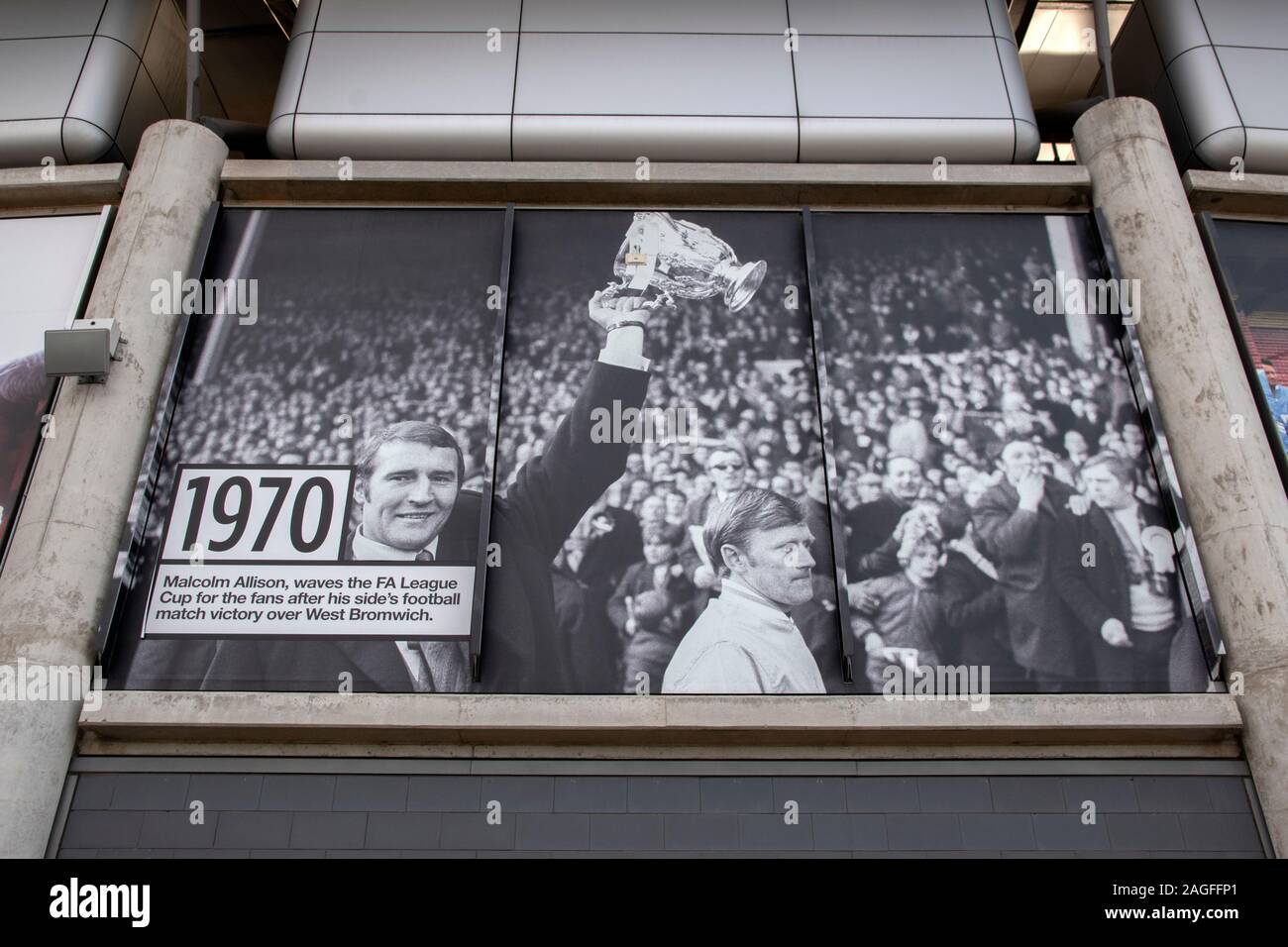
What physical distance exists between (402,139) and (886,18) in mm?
4485

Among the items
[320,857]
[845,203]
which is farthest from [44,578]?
[845,203]

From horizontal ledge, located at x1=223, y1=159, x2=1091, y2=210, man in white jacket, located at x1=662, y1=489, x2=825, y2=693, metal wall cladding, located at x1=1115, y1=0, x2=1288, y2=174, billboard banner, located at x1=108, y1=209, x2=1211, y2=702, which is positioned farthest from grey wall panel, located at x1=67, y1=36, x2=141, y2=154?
metal wall cladding, located at x1=1115, y1=0, x2=1288, y2=174

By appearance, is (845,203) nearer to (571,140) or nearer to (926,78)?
(926,78)

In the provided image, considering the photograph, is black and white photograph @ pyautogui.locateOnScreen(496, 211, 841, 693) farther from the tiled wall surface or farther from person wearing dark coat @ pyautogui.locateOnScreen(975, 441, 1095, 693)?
person wearing dark coat @ pyautogui.locateOnScreen(975, 441, 1095, 693)

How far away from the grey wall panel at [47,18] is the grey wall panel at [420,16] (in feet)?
6.63

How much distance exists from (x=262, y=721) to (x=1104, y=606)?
545 cm

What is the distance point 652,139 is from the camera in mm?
8555

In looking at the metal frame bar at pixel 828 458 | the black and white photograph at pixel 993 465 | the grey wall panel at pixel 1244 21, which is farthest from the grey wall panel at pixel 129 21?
the grey wall panel at pixel 1244 21

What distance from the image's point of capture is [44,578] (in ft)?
20.9

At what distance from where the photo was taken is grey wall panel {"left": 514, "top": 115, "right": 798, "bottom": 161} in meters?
8.54

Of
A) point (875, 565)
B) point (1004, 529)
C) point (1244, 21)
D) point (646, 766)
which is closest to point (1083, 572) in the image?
point (1004, 529)

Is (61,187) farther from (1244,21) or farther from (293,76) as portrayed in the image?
(1244,21)

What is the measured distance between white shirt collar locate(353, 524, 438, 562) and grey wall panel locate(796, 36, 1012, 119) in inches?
194

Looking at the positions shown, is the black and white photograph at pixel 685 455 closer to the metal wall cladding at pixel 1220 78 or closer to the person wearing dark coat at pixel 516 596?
the person wearing dark coat at pixel 516 596
